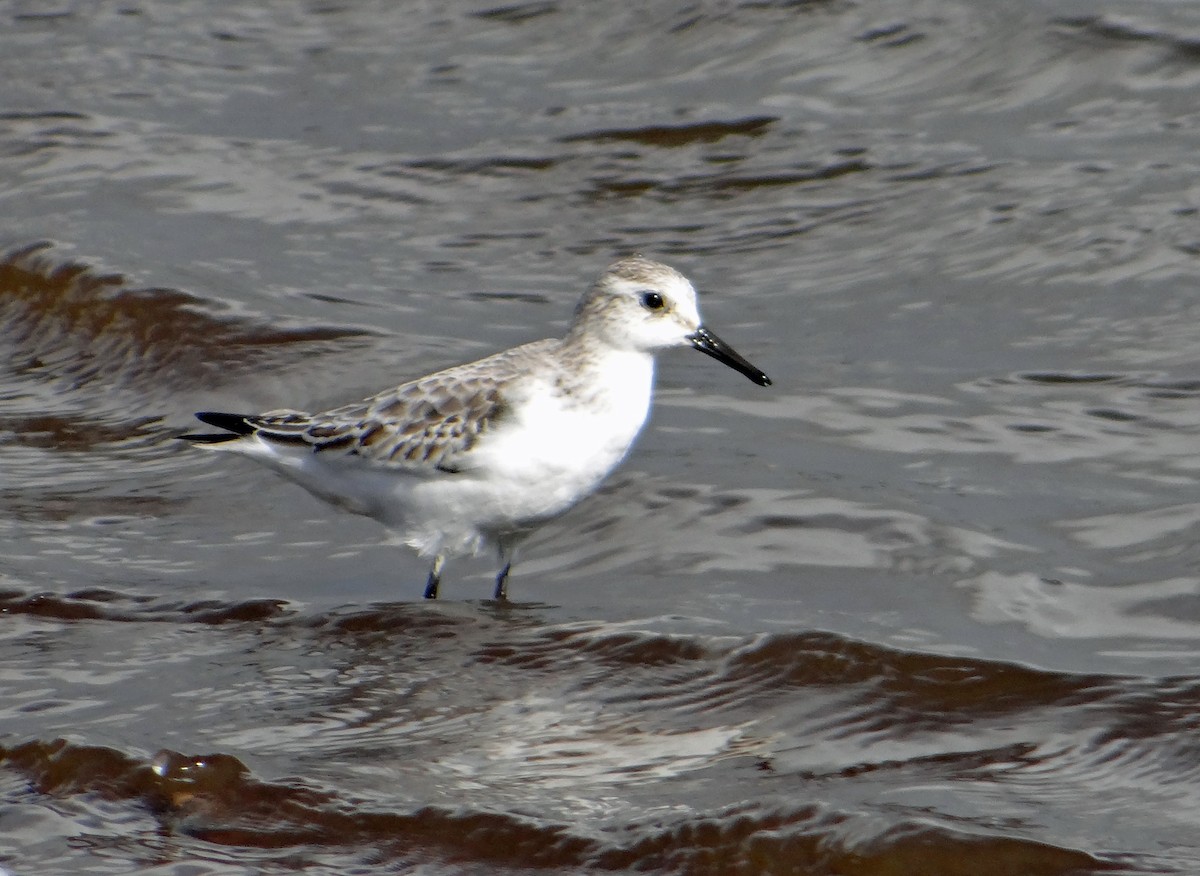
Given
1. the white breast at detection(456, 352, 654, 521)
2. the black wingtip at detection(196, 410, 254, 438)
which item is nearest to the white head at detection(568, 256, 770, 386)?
the white breast at detection(456, 352, 654, 521)

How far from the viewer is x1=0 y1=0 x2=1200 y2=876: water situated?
16.7 feet

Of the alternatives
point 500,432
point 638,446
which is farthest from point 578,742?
point 638,446

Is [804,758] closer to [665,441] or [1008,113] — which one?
[665,441]

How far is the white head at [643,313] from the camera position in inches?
262

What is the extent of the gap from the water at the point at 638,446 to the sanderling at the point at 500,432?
1.21ft

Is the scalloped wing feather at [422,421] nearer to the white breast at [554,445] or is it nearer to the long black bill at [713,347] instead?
the white breast at [554,445]

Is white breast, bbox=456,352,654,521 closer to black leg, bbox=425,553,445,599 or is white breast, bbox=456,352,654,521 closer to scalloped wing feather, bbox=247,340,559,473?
scalloped wing feather, bbox=247,340,559,473

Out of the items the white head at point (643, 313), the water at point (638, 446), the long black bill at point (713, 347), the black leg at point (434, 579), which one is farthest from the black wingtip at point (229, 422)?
the long black bill at point (713, 347)

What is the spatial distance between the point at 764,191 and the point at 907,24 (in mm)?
2103

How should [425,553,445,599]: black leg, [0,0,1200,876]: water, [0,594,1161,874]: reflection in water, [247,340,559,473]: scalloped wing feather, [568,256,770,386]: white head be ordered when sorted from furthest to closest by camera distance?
[425,553,445,599]: black leg → [568,256,770,386]: white head → [247,340,559,473]: scalloped wing feather → [0,0,1200,876]: water → [0,594,1161,874]: reflection in water

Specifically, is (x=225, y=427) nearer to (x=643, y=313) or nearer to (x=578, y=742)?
(x=643, y=313)

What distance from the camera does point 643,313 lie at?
670 centimetres

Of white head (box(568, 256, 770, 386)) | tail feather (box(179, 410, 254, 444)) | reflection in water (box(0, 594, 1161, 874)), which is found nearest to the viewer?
reflection in water (box(0, 594, 1161, 874))

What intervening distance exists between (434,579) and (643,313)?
129cm
